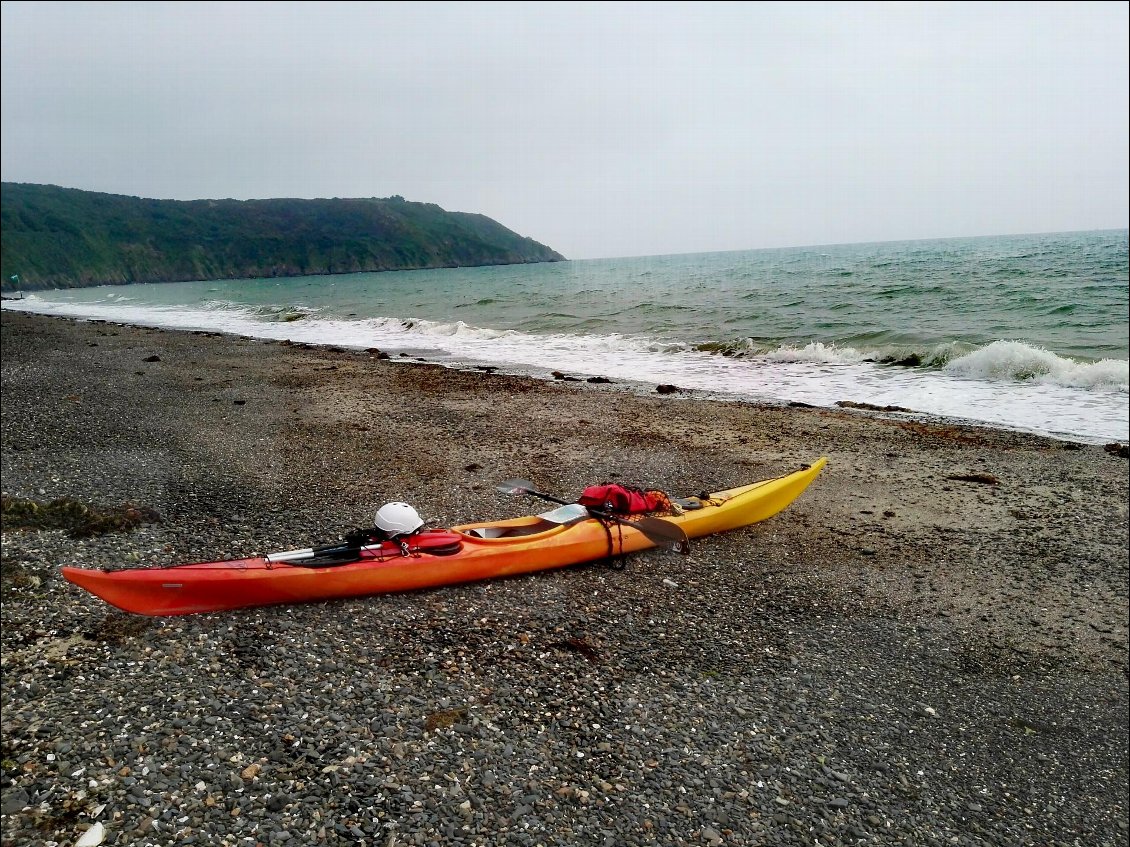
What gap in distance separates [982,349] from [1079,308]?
10.2m

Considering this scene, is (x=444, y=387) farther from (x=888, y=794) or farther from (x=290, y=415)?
(x=888, y=794)

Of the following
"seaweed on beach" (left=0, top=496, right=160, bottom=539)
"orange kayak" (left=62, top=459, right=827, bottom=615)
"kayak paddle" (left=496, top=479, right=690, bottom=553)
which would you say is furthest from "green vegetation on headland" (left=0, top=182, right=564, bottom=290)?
"kayak paddle" (left=496, top=479, right=690, bottom=553)

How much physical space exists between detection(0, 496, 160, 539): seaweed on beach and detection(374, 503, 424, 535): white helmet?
2.46 meters

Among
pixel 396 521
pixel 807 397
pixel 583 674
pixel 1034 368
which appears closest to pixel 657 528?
pixel 583 674

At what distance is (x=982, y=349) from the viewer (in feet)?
51.2

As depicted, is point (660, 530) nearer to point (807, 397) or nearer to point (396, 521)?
point (396, 521)

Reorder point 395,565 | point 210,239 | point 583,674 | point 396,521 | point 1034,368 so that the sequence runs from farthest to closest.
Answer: point 210,239 < point 1034,368 < point 396,521 < point 395,565 < point 583,674

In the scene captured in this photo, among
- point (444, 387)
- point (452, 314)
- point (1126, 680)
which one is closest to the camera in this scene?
point (1126, 680)

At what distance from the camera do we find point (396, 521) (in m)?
5.27

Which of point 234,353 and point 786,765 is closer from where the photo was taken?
point 786,765

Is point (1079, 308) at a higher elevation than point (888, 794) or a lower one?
higher

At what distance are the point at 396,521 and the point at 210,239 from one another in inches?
6297

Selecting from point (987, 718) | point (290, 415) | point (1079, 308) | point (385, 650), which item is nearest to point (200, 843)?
point (385, 650)

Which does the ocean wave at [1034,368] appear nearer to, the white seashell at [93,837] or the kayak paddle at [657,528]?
the kayak paddle at [657,528]
